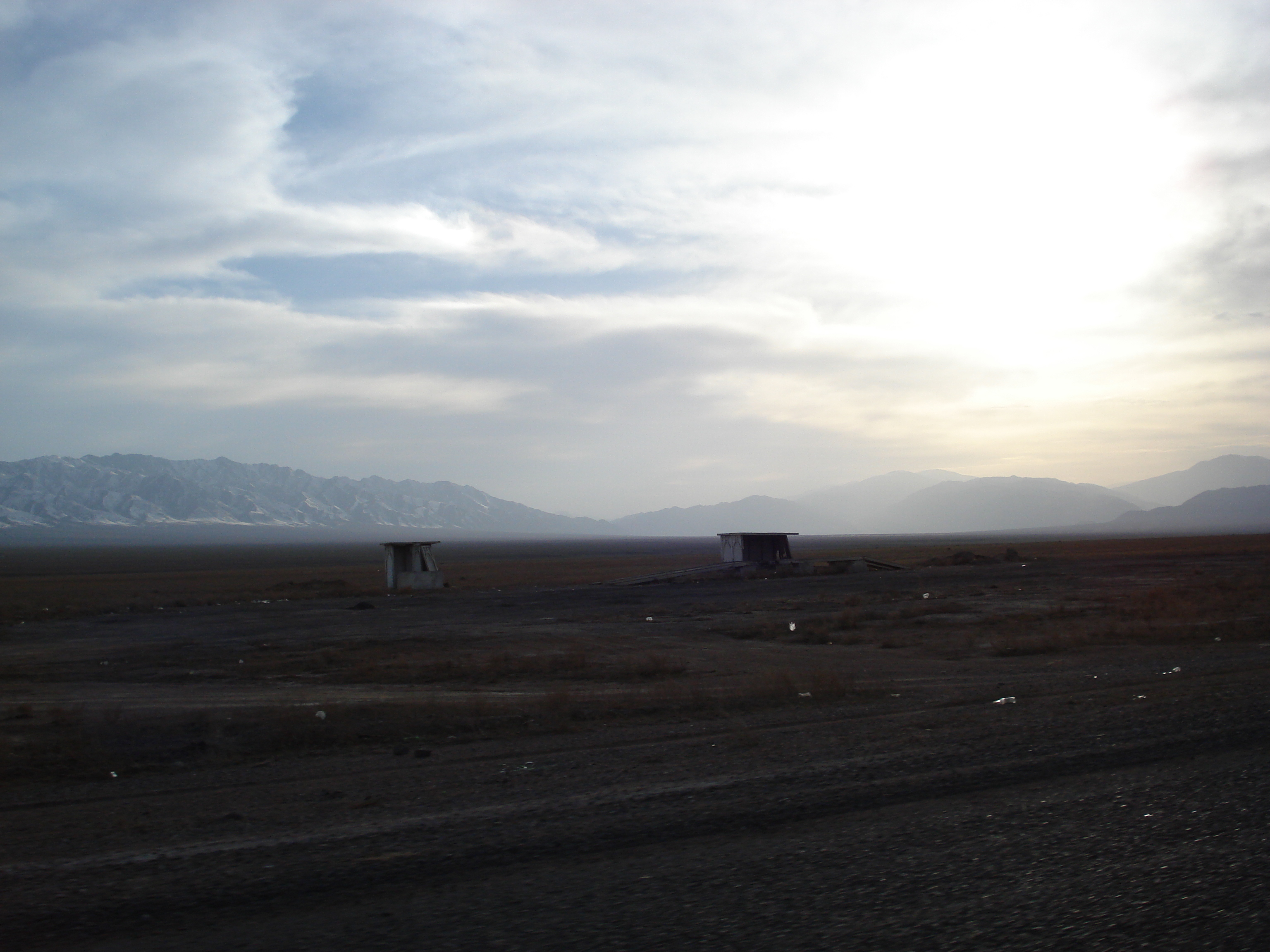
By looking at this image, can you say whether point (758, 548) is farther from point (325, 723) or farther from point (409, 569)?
point (325, 723)

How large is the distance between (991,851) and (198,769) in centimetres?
831

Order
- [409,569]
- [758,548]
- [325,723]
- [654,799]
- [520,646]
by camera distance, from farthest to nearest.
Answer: [758,548] < [409,569] < [520,646] < [325,723] < [654,799]

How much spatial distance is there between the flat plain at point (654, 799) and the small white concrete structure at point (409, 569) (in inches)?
1236

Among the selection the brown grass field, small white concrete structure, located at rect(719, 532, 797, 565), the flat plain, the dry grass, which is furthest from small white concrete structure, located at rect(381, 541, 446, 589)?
the dry grass

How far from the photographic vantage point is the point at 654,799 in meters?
7.23

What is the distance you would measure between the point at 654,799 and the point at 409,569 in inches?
1925

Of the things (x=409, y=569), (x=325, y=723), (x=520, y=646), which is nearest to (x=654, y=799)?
(x=325, y=723)

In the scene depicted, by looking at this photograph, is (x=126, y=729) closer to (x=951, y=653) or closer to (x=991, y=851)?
(x=991, y=851)

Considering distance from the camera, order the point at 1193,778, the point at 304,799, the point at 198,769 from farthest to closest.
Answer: the point at 198,769, the point at 304,799, the point at 1193,778

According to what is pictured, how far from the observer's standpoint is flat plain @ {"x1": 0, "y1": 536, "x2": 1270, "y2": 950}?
488 cm

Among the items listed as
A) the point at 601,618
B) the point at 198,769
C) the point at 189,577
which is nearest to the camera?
the point at 198,769

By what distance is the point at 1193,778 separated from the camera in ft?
23.9

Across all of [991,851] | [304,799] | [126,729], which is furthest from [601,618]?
[991,851]

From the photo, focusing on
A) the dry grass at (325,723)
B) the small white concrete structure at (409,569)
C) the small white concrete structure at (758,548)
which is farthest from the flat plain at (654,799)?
the small white concrete structure at (758,548)
